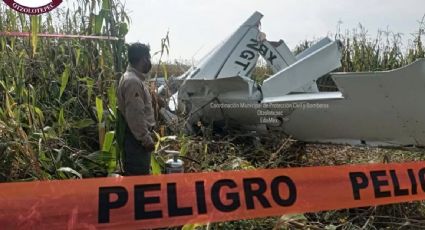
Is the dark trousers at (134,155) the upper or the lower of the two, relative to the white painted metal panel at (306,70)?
lower

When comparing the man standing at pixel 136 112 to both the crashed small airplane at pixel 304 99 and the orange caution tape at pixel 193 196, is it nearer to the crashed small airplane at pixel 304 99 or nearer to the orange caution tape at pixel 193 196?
the orange caution tape at pixel 193 196

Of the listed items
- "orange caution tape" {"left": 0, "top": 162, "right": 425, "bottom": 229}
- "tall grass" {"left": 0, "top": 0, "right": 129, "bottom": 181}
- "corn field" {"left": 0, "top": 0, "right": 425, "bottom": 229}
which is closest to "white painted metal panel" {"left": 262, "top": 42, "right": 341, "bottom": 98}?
"corn field" {"left": 0, "top": 0, "right": 425, "bottom": 229}

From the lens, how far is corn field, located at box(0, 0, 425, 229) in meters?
3.22

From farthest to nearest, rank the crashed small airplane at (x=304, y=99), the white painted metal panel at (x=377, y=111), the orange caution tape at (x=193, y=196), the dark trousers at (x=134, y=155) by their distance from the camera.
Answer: the crashed small airplane at (x=304, y=99), the white painted metal panel at (x=377, y=111), the dark trousers at (x=134, y=155), the orange caution tape at (x=193, y=196)

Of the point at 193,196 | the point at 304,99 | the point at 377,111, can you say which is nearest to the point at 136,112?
the point at 193,196

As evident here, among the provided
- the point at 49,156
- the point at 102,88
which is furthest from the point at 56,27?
the point at 49,156

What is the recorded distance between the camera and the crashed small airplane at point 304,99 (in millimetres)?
3805

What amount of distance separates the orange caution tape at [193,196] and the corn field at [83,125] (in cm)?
22

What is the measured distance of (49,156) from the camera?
10.8 ft

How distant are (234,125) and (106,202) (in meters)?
3.06

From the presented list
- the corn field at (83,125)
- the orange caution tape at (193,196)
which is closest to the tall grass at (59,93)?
the corn field at (83,125)

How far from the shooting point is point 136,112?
127 inches

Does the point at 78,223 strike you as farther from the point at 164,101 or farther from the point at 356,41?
the point at 356,41

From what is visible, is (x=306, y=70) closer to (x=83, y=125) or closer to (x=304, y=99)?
(x=304, y=99)
